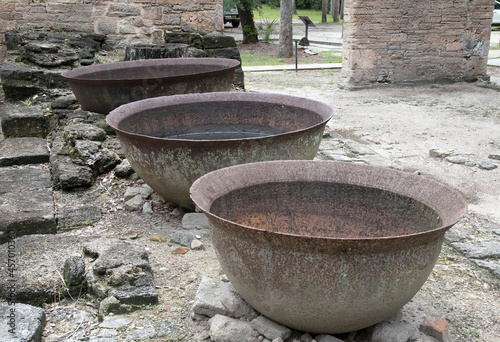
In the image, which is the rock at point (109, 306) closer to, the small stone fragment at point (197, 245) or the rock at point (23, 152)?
the small stone fragment at point (197, 245)

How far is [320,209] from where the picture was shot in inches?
105

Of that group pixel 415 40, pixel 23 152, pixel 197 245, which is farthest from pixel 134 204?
pixel 415 40

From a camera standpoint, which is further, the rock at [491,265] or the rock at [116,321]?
the rock at [491,265]

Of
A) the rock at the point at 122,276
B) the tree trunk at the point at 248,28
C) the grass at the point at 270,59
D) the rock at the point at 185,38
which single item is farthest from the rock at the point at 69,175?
the tree trunk at the point at 248,28

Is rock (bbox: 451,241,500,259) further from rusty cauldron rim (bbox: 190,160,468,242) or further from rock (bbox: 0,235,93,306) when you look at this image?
rock (bbox: 0,235,93,306)

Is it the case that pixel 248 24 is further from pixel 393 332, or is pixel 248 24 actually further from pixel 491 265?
pixel 393 332

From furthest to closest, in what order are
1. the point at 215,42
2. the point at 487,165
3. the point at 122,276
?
the point at 215,42, the point at 487,165, the point at 122,276

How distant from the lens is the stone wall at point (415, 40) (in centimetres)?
952

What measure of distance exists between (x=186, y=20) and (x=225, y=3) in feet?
32.0

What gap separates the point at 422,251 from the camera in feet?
6.29

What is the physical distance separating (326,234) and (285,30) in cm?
1325

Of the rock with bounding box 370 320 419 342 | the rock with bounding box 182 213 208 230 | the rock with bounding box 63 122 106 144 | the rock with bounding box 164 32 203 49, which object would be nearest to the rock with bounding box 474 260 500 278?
the rock with bounding box 370 320 419 342

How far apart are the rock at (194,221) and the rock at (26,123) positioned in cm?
273

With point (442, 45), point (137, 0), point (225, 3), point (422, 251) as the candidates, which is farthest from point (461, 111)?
point (225, 3)
